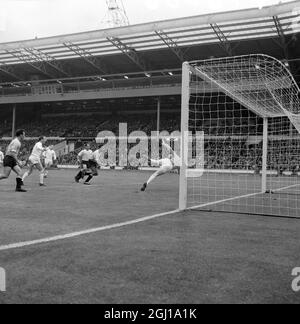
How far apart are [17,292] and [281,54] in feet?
126

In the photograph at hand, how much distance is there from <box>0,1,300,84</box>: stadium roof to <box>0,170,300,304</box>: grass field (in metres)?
26.9

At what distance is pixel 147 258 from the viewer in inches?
186

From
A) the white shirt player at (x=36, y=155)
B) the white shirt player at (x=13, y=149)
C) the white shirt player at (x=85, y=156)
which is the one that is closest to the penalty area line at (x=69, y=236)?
the white shirt player at (x=13, y=149)

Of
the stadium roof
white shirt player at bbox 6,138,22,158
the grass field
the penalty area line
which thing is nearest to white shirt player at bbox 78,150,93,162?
white shirt player at bbox 6,138,22,158

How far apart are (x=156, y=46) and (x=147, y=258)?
3728cm

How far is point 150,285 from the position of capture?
12.3ft

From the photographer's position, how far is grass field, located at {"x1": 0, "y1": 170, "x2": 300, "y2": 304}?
11.6 feet

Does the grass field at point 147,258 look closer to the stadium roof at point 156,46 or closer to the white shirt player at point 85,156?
the white shirt player at point 85,156

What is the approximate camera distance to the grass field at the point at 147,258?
139 inches

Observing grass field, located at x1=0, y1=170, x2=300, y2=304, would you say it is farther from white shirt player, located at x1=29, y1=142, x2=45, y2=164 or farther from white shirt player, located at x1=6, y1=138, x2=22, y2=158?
white shirt player, located at x1=29, y1=142, x2=45, y2=164

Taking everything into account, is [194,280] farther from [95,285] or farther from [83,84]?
[83,84]

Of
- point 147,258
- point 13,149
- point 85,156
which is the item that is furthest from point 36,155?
point 147,258

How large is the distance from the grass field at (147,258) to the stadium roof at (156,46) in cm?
2686

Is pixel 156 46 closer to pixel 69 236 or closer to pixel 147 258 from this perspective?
pixel 69 236
